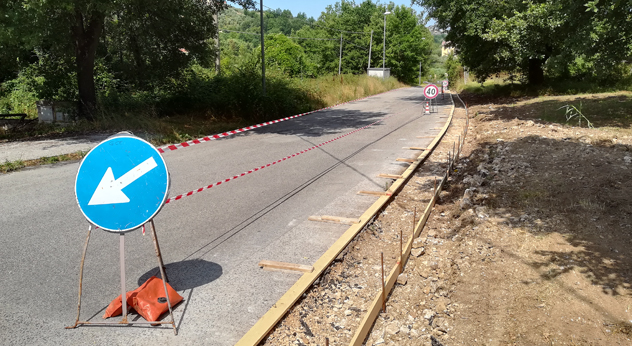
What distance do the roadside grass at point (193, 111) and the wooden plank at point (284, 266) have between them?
33.6 feet

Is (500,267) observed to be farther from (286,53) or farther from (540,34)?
(286,53)

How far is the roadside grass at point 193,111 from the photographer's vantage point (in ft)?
51.3

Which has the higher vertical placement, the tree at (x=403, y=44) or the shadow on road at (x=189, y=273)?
the tree at (x=403, y=44)

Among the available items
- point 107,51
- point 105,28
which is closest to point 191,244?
point 105,28

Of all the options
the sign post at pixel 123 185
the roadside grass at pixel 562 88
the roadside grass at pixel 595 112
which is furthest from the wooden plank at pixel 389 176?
the roadside grass at pixel 562 88

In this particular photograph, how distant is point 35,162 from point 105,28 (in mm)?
12636

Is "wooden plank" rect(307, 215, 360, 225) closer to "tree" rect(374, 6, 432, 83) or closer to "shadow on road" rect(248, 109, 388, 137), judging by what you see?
"shadow on road" rect(248, 109, 388, 137)

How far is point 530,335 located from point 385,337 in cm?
117

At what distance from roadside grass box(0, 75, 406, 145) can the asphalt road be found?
5589 millimetres

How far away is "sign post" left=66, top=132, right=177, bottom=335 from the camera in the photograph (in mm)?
3693

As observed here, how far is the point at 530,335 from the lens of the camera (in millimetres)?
3605

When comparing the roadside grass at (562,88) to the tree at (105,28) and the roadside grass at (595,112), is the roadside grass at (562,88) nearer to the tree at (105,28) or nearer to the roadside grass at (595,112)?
the roadside grass at (595,112)

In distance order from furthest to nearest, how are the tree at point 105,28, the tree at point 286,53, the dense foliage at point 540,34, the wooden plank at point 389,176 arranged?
the tree at point 286,53
the dense foliage at point 540,34
the tree at point 105,28
the wooden plank at point 389,176

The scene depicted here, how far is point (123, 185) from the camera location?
146 inches
